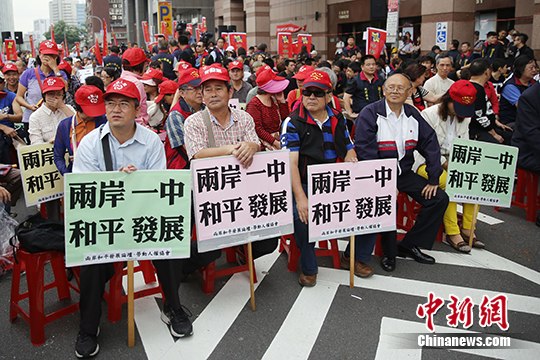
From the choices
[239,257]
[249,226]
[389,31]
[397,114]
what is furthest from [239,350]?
[389,31]

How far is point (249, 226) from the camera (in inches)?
163

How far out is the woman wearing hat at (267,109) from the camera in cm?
642

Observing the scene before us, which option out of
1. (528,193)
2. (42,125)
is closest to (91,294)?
(42,125)

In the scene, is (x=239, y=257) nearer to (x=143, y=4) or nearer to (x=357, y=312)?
(x=357, y=312)

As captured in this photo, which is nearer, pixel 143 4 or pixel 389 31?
pixel 389 31

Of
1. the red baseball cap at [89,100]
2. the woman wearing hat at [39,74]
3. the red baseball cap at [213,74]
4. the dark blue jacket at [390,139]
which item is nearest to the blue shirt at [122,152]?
the red baseball cap at [213,74]

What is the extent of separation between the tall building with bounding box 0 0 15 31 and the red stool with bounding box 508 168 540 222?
150 meters

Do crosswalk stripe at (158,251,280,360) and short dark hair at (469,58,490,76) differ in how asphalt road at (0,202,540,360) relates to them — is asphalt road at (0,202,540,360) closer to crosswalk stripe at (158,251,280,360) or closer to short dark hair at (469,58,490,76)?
crosswalk stripe at (158,251,280,360)

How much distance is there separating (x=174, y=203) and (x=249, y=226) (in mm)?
728

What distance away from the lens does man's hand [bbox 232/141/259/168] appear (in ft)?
13.0

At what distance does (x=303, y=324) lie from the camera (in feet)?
13.3

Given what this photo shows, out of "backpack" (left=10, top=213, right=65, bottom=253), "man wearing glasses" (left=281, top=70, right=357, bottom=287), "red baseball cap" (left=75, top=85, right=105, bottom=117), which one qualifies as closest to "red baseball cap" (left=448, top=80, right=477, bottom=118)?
"man wearing glasses" (left=281, top=70, right=357, bottom=287)

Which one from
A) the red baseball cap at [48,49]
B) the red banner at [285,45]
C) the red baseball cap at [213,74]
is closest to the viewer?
the red baseball cap at [213,74]

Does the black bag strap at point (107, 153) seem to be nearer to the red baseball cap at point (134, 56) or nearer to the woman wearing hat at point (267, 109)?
the woman wearing hat at point (267, 109)
